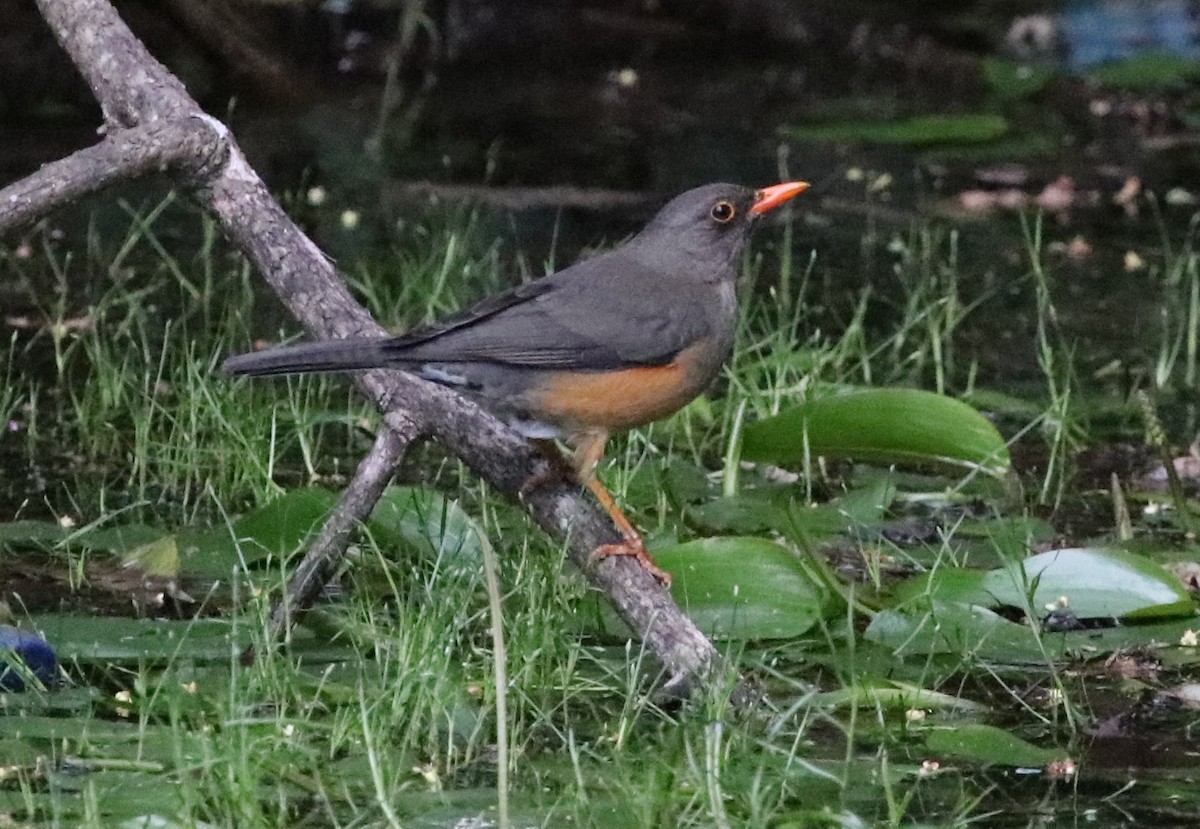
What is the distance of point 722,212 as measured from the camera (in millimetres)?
5648

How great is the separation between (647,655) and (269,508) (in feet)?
3.62

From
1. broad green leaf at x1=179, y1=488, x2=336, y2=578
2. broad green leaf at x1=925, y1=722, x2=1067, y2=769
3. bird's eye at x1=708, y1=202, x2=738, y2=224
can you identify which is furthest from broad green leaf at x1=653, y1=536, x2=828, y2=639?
bird's eye at x1=708, y1=202, x2=738, y2=224

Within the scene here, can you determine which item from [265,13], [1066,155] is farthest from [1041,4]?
[265,13]

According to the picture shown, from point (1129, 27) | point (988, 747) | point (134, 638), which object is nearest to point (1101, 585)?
point (988, 747)

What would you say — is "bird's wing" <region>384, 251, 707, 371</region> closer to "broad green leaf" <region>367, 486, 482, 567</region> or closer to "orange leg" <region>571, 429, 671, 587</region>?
"orange leg" <region>571, 429, 671, 587</region>

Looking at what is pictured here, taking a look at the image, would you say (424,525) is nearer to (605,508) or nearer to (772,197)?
(605,508)

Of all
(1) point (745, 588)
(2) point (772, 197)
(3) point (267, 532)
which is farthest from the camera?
(2) point (772, 197)

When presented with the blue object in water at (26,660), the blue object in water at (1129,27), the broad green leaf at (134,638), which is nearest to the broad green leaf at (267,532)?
the broad green leaf at (134,638)

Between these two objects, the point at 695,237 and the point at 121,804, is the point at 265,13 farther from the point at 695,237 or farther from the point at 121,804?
the point at 121,804

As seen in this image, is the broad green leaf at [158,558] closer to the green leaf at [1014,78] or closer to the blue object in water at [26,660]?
the blue object in water at [26,660]

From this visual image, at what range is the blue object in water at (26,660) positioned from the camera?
4.25m

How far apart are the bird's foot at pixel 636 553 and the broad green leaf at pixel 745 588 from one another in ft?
0.24

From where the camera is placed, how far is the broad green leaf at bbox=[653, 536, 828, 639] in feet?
15.4

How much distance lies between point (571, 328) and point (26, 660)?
1.51 m
